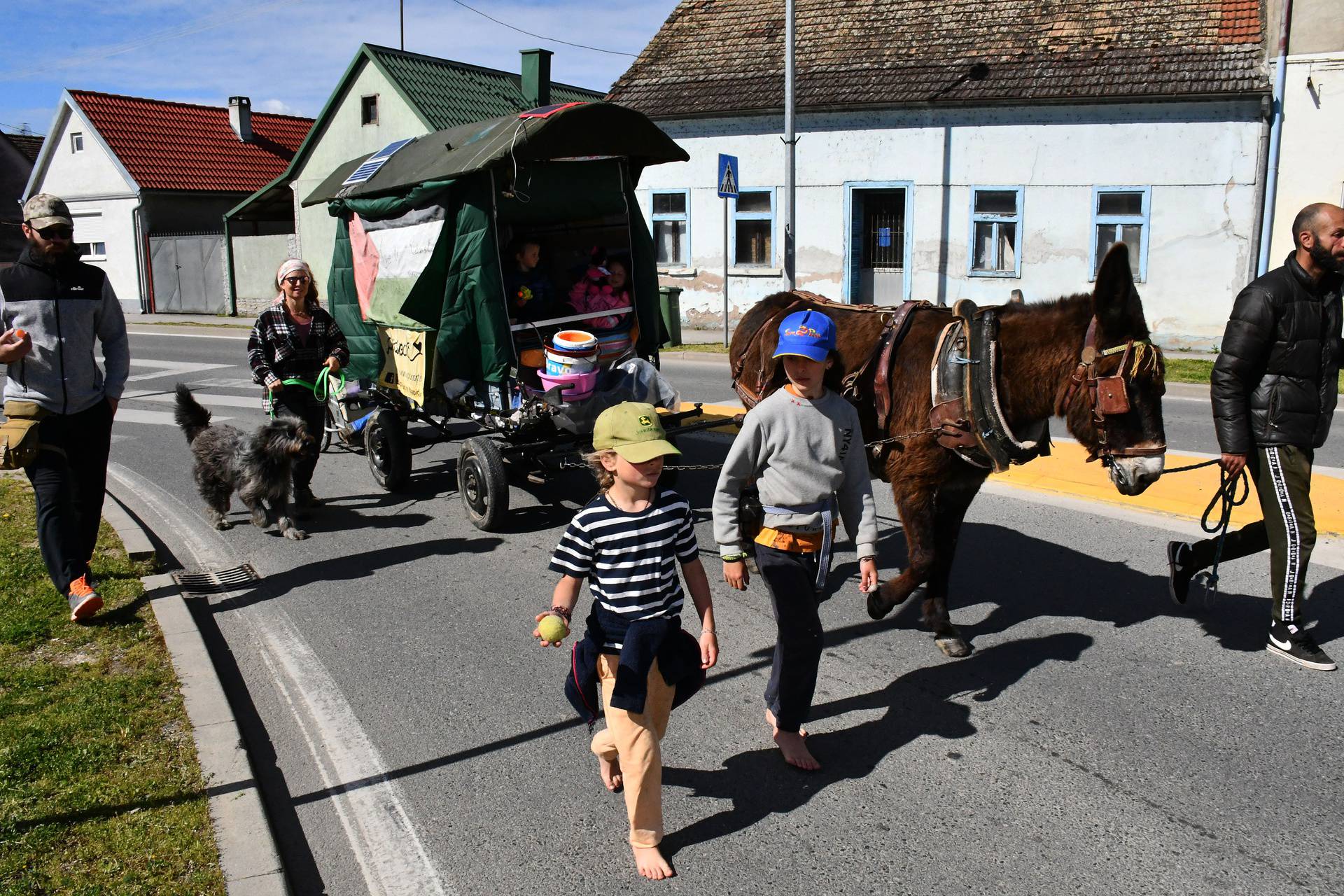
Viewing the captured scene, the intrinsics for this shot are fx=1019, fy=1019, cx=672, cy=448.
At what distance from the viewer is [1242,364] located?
4762 millimetres

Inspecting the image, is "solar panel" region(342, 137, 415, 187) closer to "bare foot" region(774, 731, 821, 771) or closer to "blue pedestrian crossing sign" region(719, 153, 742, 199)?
"bare foot" region(774, 731, 821, 771)

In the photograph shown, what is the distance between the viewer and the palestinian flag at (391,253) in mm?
7434

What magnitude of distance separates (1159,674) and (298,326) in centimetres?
612

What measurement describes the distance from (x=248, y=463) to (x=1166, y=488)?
6.95 m

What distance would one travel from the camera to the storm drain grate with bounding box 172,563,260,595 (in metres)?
6.35

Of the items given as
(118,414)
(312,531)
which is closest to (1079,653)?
(312,531)

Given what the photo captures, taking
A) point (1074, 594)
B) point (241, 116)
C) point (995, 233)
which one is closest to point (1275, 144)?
point (995, 233)

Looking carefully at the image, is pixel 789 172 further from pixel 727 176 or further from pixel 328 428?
pixel 328 428

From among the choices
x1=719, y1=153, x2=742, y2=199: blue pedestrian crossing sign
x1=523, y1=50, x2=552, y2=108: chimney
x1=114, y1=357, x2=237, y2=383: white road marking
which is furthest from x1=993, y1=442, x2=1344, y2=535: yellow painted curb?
x1=523, y1=50, x2=552, y2=108: chimney

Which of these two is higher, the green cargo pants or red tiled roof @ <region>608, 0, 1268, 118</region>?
red tiled roof @ <region>608, 0, 1268, 118</region>

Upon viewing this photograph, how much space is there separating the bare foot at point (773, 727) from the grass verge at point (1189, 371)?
441 inches

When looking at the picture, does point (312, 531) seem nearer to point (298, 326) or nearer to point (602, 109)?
point (298, 326)

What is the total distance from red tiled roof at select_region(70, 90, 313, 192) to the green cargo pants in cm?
3292

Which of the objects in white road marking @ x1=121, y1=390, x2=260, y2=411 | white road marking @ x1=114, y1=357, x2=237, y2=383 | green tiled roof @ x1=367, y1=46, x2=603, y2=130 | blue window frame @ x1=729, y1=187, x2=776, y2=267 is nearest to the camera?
white road marking @ x1=121, y1=390, x2=260, y2=411
